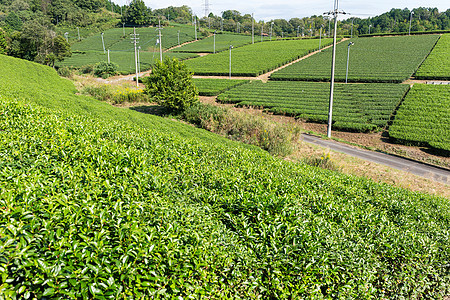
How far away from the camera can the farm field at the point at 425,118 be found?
74.0 ft

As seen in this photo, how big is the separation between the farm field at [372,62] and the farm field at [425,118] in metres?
10.6

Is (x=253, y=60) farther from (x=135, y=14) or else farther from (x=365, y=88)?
(x=135, y=14)

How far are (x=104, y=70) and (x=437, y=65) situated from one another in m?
56.9

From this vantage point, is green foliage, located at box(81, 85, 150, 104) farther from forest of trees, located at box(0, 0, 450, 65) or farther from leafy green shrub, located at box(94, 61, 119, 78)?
forest of trees, located at box(0, 0, 450, 65)

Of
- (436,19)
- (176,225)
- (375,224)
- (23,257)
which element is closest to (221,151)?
(375,224)

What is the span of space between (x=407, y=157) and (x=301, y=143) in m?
7.35

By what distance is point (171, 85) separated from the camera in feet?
Result: 84.7

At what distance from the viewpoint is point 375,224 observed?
6.09 metres

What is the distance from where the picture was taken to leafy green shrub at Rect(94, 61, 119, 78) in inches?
2152

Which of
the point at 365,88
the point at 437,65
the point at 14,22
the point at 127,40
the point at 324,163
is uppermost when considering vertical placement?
the point at 14,22

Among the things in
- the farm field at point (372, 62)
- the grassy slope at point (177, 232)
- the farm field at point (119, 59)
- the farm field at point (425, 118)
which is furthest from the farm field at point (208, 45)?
the grassy slope at point (177, 232)

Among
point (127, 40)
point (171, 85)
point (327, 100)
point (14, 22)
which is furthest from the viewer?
point (127, 40)

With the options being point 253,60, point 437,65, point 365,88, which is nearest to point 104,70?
point 253,60

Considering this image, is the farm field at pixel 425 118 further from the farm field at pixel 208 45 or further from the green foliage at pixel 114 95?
the farm field at pixel 208 45
